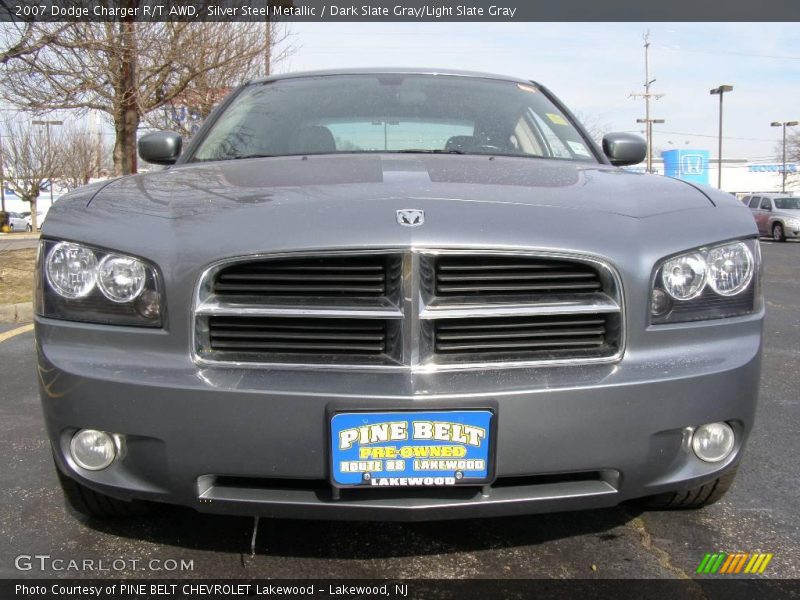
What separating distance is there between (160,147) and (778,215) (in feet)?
80.7

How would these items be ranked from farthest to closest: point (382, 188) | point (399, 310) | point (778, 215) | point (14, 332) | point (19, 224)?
point (19, 224), point (778, 215), point (14, 332), point (382, 188), point (399, 310)

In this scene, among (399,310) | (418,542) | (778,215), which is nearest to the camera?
(399,310)

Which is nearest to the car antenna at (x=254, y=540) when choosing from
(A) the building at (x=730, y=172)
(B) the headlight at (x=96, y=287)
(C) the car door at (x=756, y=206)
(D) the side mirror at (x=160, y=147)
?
(B) the headlight at (x=96, y=287)

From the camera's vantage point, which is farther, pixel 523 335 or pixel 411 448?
pixel 523 335

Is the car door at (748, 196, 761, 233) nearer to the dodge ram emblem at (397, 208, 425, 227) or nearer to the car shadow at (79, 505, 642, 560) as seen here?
the car shadow at (79, 505, 642, 560)

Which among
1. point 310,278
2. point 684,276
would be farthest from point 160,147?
point 684,276

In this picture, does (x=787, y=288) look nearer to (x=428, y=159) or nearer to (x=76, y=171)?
(x=428, y=159)

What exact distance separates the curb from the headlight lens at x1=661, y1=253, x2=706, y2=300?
6505 mm

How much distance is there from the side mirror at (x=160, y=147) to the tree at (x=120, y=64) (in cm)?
648

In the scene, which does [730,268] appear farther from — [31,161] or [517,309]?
[31,161]

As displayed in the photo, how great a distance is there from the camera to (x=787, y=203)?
25047 millimetres

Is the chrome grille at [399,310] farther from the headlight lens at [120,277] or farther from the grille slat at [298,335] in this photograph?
the headlight lens at [120,277]

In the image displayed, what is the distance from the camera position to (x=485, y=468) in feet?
6.00

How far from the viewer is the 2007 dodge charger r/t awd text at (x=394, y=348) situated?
5.99ft
